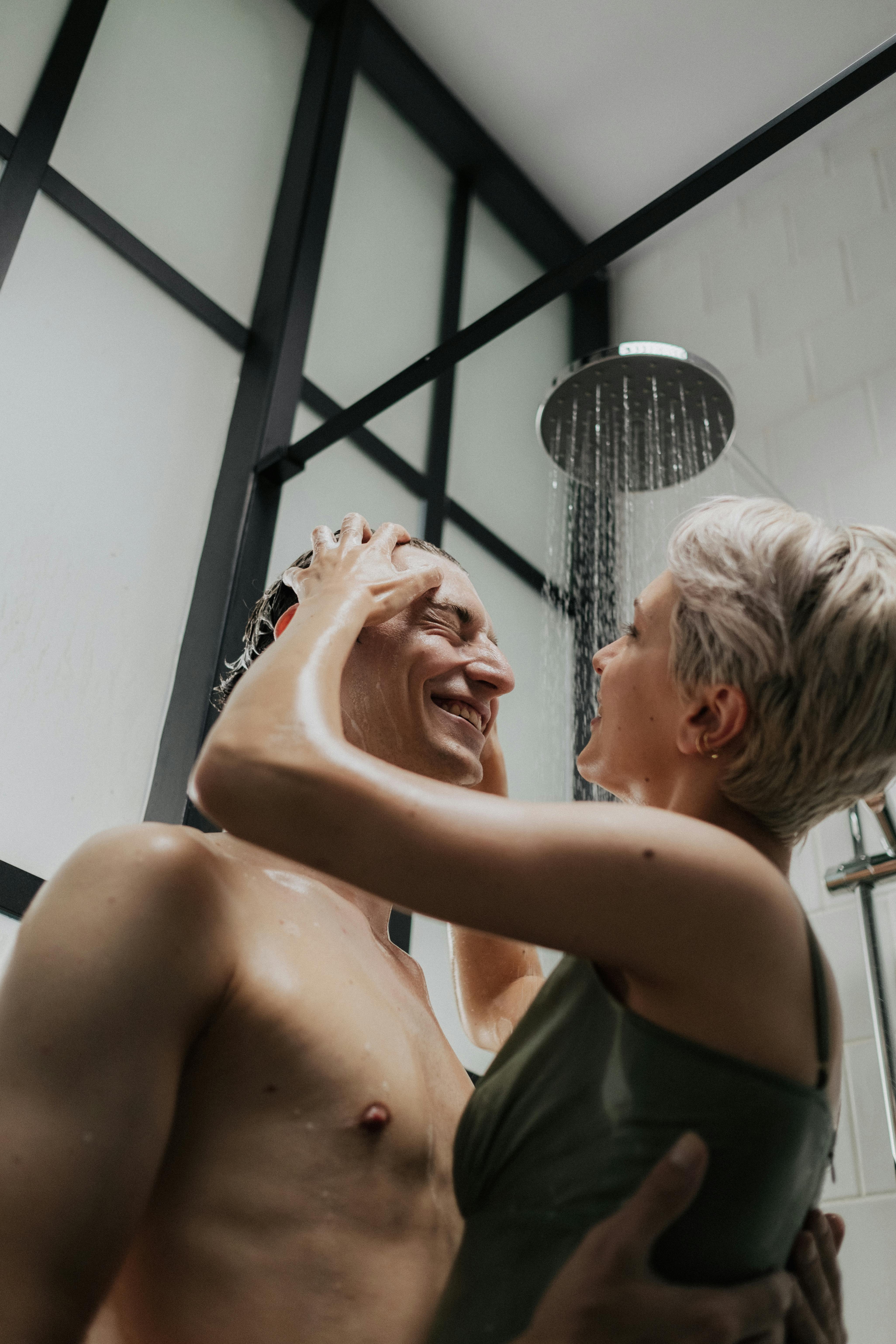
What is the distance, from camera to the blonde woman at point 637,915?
0.67 meters

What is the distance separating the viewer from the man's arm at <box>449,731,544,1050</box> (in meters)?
1.23

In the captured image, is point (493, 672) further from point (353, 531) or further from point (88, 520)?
point (88, 520)

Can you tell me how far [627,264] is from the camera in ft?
11.3

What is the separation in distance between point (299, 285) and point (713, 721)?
1.61 m

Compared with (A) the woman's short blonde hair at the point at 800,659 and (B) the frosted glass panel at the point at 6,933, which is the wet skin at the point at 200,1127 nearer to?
(A) the woman's short blonde hair at the point at 800,659

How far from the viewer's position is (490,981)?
1278 millimetres

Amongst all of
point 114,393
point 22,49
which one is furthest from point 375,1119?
point 22,49

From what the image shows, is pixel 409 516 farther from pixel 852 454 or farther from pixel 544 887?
pixel 544 887

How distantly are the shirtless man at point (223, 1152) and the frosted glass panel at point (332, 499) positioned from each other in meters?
1.20

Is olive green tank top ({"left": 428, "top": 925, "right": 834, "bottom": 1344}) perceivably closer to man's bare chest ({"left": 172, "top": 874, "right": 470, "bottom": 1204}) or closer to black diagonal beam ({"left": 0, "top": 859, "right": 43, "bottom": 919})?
man's bare chest ({"left": 172, "top": 874, "right": 470, "bottom": 1204})

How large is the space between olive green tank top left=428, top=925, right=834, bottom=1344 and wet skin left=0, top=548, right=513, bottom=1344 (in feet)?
0.29

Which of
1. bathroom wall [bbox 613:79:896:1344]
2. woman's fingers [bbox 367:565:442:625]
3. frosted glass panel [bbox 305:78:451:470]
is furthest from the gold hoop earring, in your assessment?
frosted glass panel [bbox 305:78:451:470]

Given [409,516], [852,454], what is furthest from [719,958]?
[852,454]

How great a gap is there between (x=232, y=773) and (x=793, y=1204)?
0.44 metres
